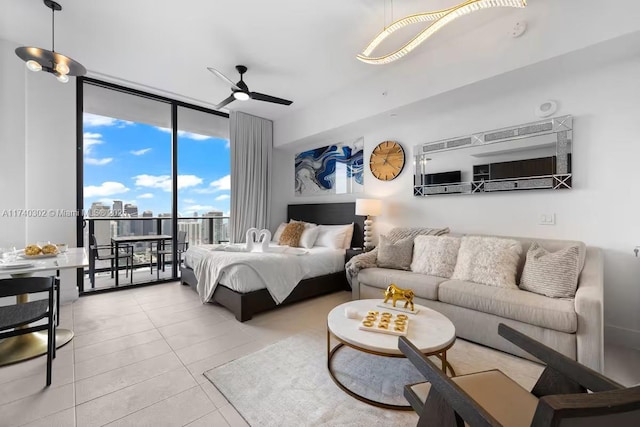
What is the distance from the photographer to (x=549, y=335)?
6.66 feet

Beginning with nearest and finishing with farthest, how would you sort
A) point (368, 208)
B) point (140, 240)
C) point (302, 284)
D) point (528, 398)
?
point (528, 398) → point (302, 284) → point (368, 208) → point (140, 240)

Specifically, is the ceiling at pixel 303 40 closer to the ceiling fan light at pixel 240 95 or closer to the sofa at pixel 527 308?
the ceiling fan light at pixel 240 95

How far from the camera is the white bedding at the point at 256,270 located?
297 cm

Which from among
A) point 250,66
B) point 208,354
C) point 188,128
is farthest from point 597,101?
point 188,128

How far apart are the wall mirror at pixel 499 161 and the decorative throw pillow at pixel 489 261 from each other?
27.5 inches

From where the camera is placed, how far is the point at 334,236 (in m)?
4.34

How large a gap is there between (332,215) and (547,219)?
2894 mm

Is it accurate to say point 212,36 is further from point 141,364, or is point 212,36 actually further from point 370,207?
point 141,364

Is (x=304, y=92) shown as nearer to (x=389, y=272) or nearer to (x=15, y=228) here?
(x=389, y=272)

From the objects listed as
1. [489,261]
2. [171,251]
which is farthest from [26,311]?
[489,261]

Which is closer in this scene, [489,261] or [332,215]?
[489,261]

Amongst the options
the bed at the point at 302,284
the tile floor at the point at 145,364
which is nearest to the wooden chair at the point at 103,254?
the tile floor at the point at 145,364

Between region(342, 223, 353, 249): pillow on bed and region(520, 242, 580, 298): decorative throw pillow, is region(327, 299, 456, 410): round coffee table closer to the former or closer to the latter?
region(520, 242, 580, 298): decorative throw pillow

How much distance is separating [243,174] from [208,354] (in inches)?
133
